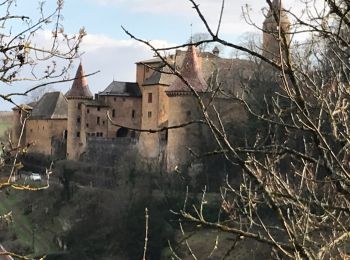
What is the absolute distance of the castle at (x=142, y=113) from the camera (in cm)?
3303

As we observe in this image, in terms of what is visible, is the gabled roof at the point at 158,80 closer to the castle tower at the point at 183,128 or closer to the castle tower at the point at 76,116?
the castle tower at the point at 183,128

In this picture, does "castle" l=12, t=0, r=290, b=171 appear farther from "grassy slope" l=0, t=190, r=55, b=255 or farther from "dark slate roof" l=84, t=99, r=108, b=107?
"grassy slope" l=0, t=190, r=55, b=255

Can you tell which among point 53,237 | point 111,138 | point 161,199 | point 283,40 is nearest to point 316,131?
point 283,40

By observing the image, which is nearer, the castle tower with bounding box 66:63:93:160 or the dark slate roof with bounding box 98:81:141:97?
the dark slate roof with bounding box 98:81:141:97

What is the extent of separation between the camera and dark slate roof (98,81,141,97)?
41156 millimetres

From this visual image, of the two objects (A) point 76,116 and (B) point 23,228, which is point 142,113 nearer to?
(A) point 76,116

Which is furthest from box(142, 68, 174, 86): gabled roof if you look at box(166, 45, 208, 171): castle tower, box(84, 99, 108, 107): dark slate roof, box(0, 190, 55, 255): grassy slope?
box(0, 190, 55, 255): grassy slope

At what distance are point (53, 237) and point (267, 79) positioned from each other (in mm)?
13617

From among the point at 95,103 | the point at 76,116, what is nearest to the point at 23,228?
the point at 76,116

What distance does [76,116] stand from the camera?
1686 inches

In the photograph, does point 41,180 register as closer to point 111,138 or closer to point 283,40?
point 111,138

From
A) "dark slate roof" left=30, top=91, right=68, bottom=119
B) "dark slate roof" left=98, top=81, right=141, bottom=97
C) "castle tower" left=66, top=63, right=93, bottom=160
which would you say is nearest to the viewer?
"dark slate roof" left=98, top=81, right=141, bottom=97

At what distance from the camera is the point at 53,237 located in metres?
33.8

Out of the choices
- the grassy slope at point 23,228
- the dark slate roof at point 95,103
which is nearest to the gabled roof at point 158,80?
the dark slate roof at point 95,103
